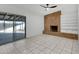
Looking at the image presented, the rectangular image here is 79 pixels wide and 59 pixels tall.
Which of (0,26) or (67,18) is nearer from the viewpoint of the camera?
(0,26)

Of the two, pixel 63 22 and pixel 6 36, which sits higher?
pixel 63 22

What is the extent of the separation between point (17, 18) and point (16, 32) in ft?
3.45

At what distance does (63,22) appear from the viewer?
32.3 feet

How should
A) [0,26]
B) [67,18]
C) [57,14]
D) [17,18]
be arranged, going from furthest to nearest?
[57,14] < [67,18] < [17,18] < [0,26]

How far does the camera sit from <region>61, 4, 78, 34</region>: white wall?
808 centimetres

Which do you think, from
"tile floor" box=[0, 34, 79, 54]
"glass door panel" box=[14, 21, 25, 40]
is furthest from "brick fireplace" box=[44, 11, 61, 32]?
"tile floor" box=[0, 34, 79, 54]

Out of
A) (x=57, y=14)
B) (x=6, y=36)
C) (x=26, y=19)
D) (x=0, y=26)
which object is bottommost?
(x=6, y=36)

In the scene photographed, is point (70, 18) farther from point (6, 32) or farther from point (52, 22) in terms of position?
point (6, 32)

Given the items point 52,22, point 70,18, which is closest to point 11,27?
point 70,18

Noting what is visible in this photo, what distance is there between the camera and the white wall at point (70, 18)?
8.08 m

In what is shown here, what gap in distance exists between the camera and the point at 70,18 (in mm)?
8617

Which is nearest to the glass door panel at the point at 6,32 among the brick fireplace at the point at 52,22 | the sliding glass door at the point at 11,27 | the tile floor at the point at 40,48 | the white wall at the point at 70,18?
the sliding glass door at the point at 11,27
